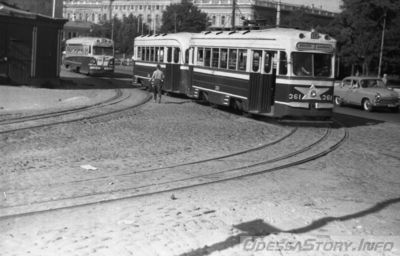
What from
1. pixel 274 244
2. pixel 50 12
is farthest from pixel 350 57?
pixel 274 244

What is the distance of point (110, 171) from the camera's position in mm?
10578

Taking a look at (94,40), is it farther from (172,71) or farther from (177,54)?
(177,54)

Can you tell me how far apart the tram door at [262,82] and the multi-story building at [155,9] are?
75.6 m

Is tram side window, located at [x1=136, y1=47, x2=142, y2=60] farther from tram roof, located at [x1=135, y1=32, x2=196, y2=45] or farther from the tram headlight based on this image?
the tram headlight

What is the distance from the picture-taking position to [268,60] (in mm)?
18375

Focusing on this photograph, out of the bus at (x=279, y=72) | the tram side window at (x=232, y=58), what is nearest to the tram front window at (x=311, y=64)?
the bus at (x=279, y=72)

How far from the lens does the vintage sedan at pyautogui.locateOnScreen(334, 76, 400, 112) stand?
27031 millimetres

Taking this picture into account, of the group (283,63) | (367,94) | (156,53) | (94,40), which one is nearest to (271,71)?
(283,63)

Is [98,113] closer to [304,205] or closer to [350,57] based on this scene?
[304,205]

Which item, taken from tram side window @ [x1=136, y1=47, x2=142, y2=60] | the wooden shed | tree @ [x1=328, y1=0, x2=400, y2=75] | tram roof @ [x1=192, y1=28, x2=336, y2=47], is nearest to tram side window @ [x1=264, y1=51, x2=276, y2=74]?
tram roof @ [x1=192, y1=28, x2=336, y2=47]

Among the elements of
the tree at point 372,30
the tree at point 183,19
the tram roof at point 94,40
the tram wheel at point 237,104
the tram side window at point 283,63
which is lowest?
the tram wheel at point 237,104

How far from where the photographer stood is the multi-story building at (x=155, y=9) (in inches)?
4112

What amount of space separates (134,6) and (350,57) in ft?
368

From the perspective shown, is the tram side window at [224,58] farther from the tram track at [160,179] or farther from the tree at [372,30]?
the tree at [372,30]
